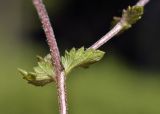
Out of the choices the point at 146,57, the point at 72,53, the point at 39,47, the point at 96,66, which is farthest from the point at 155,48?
the point at 72,53

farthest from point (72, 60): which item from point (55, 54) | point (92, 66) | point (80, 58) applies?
point (92, 66)

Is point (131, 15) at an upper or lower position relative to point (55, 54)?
upper

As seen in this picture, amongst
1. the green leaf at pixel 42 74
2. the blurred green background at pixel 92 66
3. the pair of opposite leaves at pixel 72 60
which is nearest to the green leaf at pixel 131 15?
the pair of opposite leaves at pixel 72 60

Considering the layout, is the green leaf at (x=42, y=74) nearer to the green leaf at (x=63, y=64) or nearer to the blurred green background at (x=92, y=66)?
the green leaf at (x=63, y=64)

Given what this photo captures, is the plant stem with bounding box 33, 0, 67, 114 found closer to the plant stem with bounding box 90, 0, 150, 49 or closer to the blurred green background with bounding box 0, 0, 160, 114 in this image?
the plant stem with bounding box 90, 0, 150, 49

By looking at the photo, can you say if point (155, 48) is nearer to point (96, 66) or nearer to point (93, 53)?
point (96, 66)

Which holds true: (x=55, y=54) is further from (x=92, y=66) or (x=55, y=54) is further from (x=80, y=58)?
(x=92, y=66)
